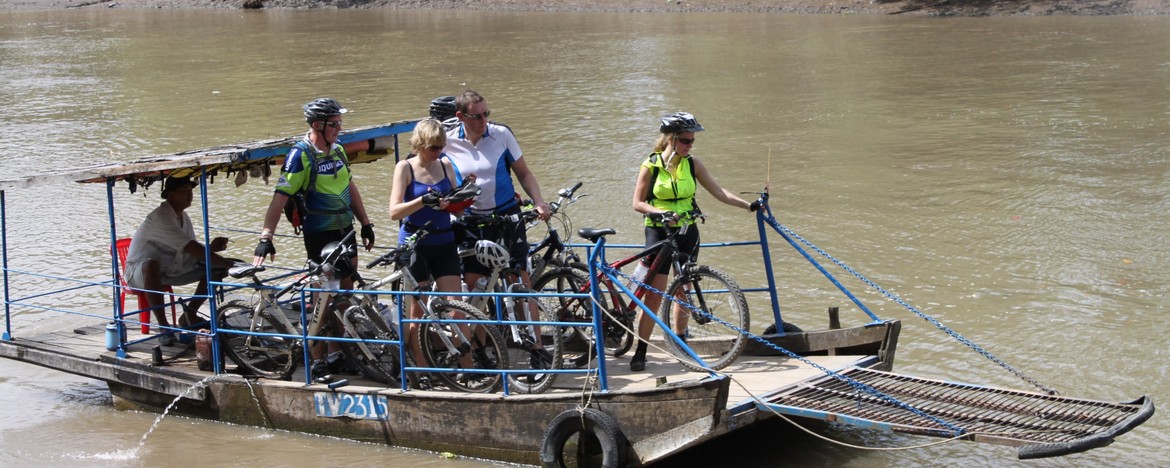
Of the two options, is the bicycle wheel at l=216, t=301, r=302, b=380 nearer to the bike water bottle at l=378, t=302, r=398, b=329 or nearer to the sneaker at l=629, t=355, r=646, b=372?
the bike water bottle at l=378, t=302, r=398, b=329

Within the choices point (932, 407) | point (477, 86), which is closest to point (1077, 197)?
point (932, 407)

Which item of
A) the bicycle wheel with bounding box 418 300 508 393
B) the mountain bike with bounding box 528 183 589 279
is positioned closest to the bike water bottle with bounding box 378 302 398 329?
the bicycle wheel with bounding box 418 300 508 393

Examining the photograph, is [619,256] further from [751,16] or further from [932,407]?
[751,16]

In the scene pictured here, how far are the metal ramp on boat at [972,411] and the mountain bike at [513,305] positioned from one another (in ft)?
4.90

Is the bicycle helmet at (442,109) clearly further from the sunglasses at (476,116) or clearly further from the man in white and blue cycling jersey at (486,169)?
the sunglasses at (476,116)

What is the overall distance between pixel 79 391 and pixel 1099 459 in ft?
24.7

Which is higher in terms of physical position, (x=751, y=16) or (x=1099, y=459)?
(x=751, y=16)

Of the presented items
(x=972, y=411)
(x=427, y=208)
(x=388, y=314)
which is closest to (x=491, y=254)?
(x=427, y=208)

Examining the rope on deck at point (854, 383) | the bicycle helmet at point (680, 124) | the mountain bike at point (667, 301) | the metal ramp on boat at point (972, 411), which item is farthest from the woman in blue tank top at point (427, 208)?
the metal ramp on boat at point (972, 411)

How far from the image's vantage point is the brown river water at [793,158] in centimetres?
903

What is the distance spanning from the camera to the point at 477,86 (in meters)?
26.5

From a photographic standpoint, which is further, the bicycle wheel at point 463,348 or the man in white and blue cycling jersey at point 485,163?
the man in white and blue cycling jersey at point 485,163

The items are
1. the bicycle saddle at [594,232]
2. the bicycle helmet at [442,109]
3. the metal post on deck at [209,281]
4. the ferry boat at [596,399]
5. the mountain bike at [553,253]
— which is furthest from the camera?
the bicycle helmet at [442,109]

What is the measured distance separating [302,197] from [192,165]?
708 mm
